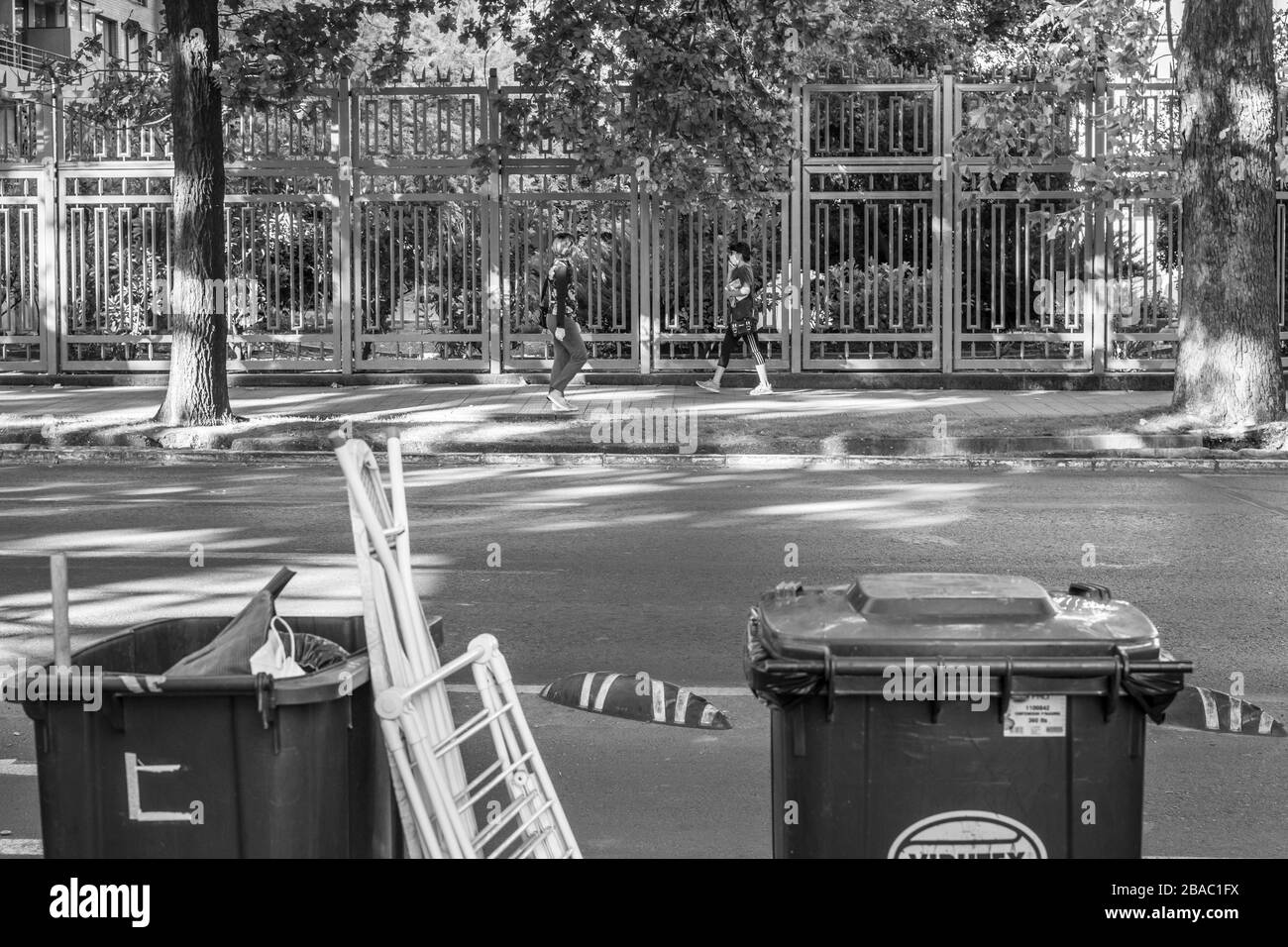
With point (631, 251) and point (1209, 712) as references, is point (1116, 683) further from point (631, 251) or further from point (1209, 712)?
point (631, 251)

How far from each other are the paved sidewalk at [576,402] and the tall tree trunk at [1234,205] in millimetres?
1470

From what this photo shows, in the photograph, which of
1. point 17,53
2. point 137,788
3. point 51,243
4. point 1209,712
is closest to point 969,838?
point 1209,712

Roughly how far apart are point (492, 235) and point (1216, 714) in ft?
55.8

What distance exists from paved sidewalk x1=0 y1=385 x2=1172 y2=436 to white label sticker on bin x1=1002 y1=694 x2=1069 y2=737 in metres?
13.1

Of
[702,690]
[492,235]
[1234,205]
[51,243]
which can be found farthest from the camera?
[51,243]

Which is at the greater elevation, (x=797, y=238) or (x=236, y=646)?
(x=797, y=238)

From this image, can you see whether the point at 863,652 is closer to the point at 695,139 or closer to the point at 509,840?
the point at 509,840

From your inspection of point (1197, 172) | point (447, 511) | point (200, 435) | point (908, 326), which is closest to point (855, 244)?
point (908, 326)

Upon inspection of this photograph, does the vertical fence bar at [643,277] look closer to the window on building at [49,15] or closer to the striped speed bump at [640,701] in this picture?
the striped speed bump at [640,701]

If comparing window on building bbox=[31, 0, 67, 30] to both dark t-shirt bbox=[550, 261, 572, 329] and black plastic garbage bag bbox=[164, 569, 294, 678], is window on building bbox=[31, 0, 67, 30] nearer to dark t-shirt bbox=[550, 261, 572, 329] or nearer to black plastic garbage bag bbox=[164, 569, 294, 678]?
dark t-shirt bbox=[550, 261, 572, 329]

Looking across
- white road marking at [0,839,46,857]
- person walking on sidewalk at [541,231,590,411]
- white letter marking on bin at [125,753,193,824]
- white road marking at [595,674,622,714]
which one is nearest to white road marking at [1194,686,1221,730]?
white road marking at [595,674,622,714]

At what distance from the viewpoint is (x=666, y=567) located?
9664 millimetres

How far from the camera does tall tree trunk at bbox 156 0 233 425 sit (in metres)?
15.9
